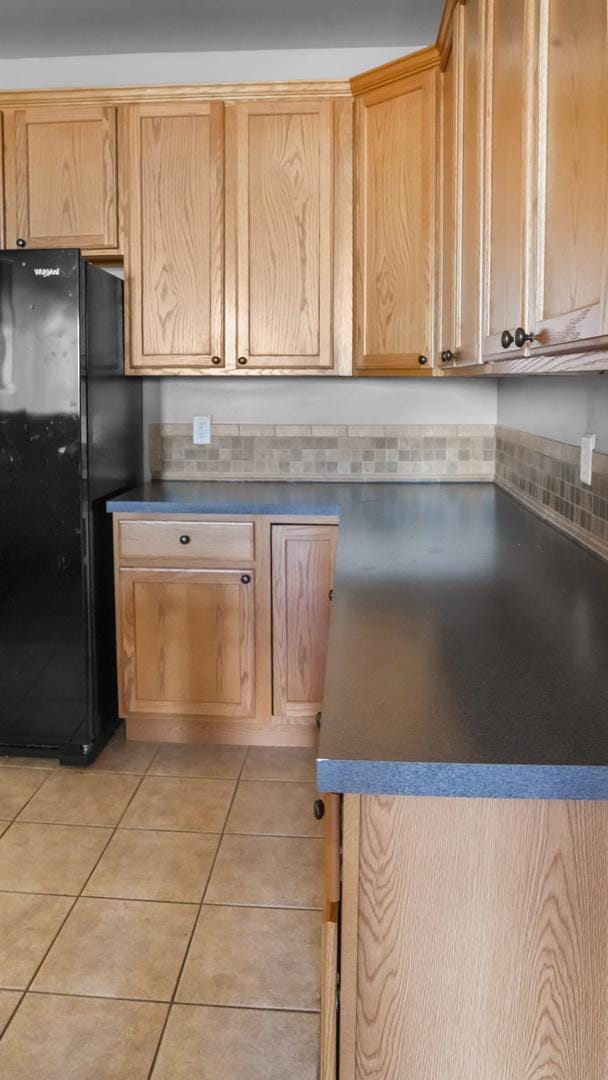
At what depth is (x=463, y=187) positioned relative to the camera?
2.39 meters

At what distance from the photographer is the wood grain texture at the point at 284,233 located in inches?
122

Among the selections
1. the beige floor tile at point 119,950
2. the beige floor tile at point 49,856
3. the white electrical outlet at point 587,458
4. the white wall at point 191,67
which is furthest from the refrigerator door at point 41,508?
the white electrical outlet at point 587,458

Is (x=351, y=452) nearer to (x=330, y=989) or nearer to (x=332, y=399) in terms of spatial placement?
(x=332, y=399)

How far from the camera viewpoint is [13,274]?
2762 millimetres

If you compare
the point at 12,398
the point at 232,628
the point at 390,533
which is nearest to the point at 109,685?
the point at 232,628

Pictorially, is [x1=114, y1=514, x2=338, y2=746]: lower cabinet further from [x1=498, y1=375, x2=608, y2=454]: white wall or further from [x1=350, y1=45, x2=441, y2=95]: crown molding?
[x1=350, y1=45, x2=441, y2=95]: crown molding

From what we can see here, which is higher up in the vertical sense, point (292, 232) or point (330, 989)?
point (292, 232)

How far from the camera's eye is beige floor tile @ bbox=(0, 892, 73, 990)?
191 centimetres

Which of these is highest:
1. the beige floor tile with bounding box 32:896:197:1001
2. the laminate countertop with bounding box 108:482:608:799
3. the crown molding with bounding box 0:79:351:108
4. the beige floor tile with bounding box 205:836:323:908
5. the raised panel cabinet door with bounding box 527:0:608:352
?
the crown molding with bounding box 0:79:351:108

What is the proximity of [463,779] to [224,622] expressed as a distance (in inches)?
81.9

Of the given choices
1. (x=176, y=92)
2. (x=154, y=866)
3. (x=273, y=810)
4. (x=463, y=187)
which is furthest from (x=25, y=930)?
(x=176, y=92)

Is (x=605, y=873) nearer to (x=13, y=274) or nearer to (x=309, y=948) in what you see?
(x=309, y=948)

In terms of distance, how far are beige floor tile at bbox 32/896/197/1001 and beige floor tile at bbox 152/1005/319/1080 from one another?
11cm

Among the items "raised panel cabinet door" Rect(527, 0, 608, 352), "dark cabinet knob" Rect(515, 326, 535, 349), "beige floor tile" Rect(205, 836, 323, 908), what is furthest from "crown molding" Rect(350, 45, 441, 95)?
"beige floor tile" Rect(205, 836, 323, 908)
